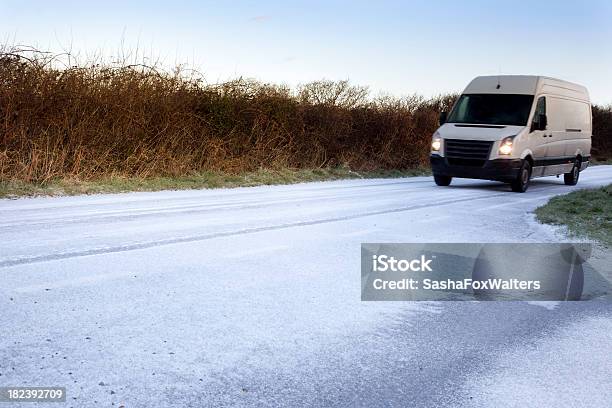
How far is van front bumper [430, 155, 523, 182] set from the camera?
645 inches

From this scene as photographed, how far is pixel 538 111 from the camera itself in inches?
679

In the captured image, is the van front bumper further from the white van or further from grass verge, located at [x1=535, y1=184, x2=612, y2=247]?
grass verge, located at [x1=535, y1=184, x2=612, y2=247]

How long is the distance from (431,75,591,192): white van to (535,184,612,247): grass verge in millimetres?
2126

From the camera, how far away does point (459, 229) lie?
942 cm

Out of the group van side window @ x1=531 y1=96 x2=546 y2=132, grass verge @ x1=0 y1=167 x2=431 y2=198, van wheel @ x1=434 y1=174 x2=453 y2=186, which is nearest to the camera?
grass verge @ x1=0 y1=167 x2=431 y2=198

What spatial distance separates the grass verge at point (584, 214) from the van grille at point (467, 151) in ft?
8.24

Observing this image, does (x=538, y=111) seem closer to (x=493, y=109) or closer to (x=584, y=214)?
(x=493, y=109)

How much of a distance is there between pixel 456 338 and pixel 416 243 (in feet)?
11.8

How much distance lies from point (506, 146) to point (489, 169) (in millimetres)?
669

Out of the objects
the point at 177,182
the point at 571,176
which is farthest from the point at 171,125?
the point at 571,176

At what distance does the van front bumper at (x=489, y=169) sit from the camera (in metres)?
16.4

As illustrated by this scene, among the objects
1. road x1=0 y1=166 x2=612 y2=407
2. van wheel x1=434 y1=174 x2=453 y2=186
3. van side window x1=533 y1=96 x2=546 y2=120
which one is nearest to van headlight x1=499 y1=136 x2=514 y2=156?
van side window x1=533 y1=96 x2=546 y2=120

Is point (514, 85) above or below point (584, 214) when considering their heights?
above

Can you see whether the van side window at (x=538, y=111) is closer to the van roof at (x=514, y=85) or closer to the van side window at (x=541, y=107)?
the van side window at (x=541, y=107)
